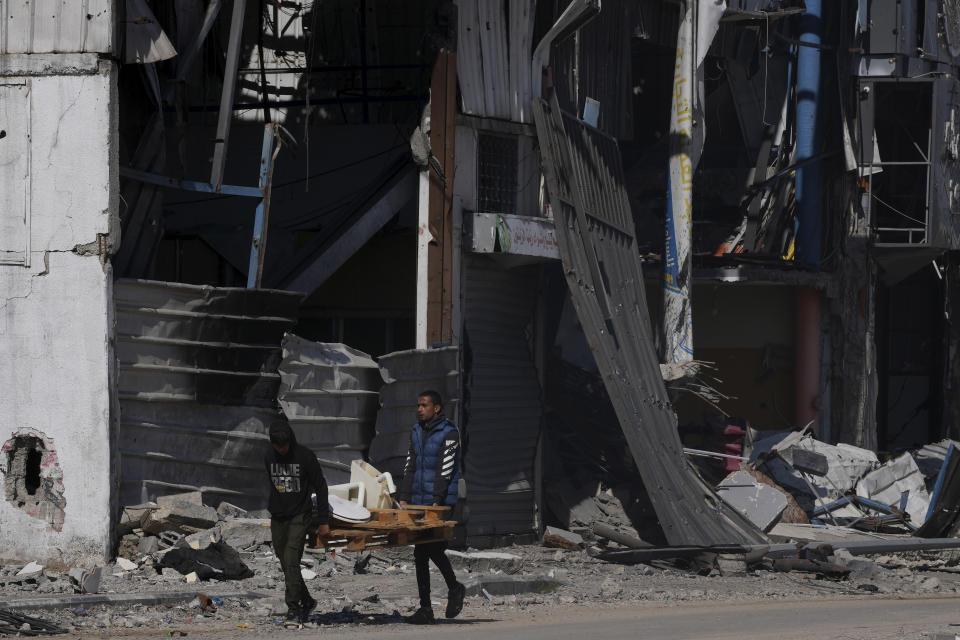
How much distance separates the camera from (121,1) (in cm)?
1381

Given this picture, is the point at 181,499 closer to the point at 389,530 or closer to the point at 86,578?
the point at 86,578

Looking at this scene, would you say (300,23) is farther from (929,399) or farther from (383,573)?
(929,399)

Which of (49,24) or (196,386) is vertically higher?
(49,24)

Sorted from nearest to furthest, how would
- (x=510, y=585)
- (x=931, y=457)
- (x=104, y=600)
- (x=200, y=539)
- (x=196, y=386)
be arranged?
(x=104, y=600) → (x=510, y=585) → (x=200, y=539) → (x=196, y=386) → (x=931, y=457)

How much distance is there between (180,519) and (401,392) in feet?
10.2

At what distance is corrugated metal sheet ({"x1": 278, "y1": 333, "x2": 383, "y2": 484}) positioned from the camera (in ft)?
48.3

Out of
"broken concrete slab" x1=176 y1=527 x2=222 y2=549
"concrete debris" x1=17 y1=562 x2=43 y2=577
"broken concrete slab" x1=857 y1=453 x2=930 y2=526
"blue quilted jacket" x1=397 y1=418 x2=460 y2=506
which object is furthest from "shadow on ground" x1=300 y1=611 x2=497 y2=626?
"broken concrete slab" x1=857 y1=453 x2=930 y2=526

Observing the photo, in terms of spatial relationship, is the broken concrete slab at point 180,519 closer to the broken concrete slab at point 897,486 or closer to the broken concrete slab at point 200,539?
the broken concrete slab at point 200,539

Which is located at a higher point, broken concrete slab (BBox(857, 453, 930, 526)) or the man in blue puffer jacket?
the man in blue puffer jacket

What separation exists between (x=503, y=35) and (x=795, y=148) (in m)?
8.99

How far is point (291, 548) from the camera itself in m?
10.1

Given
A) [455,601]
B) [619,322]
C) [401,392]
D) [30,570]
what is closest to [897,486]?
[619,322]

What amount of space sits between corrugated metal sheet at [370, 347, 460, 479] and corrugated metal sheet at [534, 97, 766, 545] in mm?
1690

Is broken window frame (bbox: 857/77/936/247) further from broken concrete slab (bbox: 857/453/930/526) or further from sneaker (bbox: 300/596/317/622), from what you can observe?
sneaker (bbox: 300/596/317/622)
